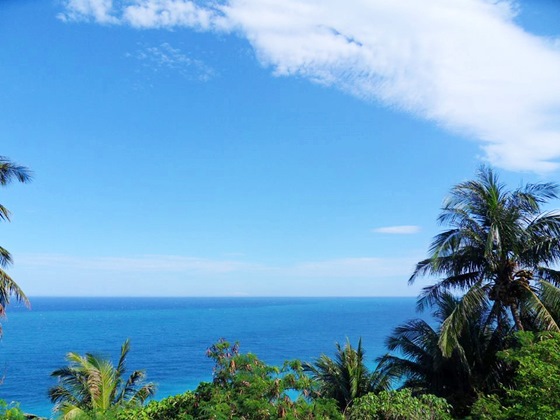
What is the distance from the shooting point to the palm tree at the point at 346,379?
46.7ft

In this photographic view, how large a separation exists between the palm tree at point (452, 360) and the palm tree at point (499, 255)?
696 mm

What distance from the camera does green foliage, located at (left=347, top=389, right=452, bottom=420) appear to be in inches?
309

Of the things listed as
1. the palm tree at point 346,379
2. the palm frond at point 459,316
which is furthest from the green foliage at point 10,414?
the palm tree at point 346,379

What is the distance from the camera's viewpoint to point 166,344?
207 ft

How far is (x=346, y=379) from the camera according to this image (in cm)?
1452

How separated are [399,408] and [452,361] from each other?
5141mm

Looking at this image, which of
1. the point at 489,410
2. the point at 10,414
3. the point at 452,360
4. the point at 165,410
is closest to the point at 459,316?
the point at 452,360

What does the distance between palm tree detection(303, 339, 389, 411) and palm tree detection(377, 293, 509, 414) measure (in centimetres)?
117

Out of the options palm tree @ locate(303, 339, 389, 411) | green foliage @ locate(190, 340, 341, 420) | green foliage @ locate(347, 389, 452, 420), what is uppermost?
green foliage @ locate(190, 340, 341, 420)

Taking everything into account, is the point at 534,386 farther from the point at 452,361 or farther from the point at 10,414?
the point at 10,414

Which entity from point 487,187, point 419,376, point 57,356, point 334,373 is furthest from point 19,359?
point 487,187

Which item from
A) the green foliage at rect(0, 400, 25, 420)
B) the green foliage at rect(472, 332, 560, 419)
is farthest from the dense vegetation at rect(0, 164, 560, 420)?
the green foliage at rect(0, 400, 25, 420)

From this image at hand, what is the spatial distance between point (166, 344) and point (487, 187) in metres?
61.2

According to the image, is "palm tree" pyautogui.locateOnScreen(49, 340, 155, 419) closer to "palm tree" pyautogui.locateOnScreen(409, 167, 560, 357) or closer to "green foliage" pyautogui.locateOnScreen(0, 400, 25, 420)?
"green foliage" pyautogui.locateOnScreen(0, 400, 25, 420)
